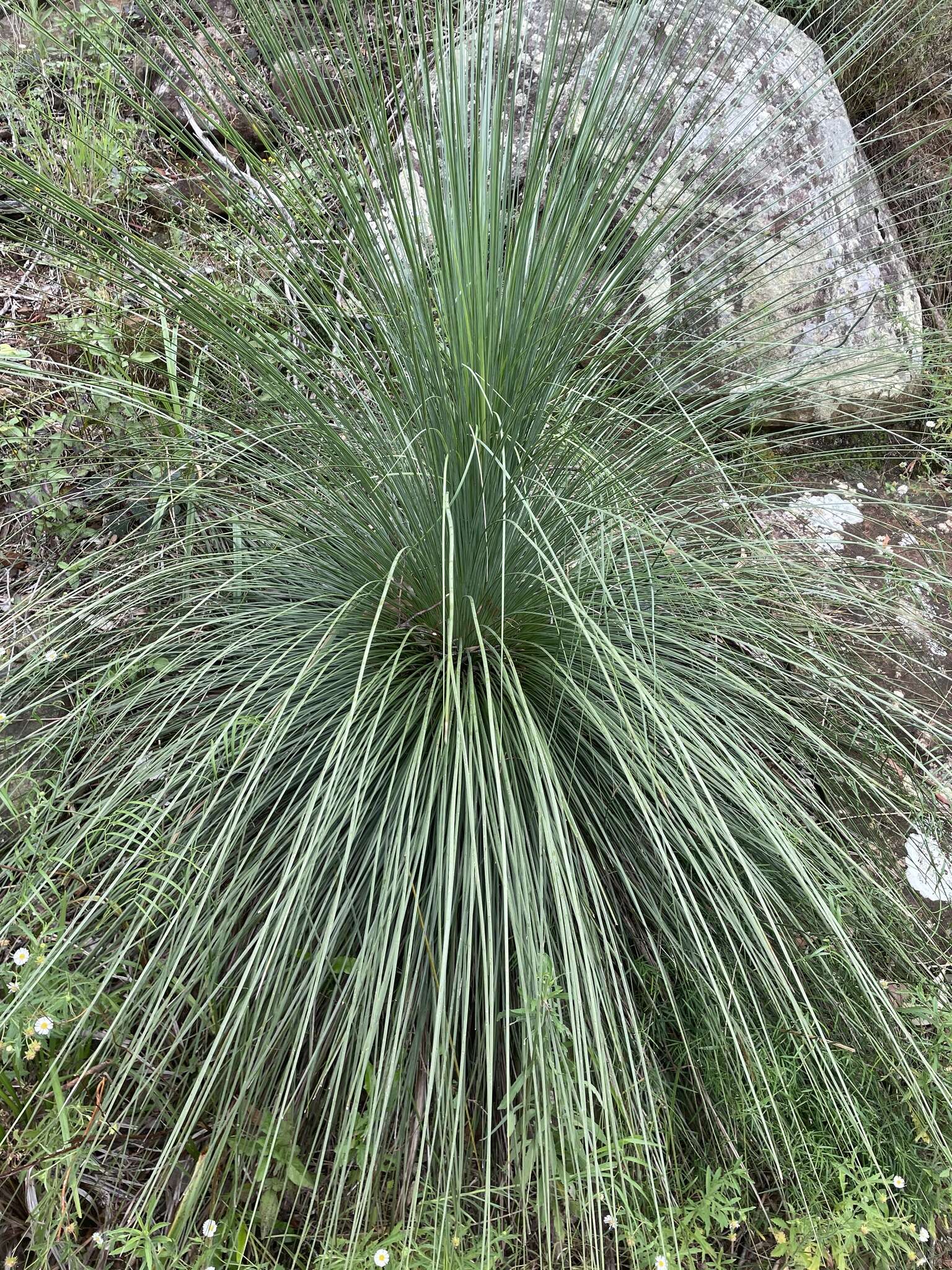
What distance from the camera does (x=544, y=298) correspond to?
154 cm

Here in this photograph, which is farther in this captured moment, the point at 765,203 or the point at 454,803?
the point at 765,203

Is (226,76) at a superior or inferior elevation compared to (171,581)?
superior

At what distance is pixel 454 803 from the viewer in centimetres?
127

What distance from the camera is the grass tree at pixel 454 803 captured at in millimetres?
1289

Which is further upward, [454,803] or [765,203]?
[765,203]

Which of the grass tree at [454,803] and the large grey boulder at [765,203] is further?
the large grey boulder at [765,203]

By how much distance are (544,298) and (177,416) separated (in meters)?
0.93

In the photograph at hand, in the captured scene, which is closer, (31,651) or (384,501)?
(384,501)

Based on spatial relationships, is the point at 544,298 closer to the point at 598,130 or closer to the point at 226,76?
the point at 598,130

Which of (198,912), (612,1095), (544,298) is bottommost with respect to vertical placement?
(612,1095)

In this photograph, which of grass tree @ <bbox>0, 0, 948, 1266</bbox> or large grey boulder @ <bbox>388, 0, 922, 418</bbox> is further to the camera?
large grey boulder @ <bbox>388, 0, 922, 418</bbox>

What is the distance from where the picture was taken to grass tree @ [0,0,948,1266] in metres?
1.29

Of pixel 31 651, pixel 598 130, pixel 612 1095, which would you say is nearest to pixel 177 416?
pixel 31 651

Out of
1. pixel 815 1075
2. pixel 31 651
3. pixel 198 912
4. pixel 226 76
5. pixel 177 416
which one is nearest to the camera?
pixel 198 912
